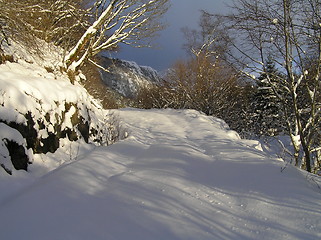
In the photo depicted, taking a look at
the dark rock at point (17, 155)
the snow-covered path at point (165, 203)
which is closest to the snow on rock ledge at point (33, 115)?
the dark rock at point (17, 155)

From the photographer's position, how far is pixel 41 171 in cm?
290

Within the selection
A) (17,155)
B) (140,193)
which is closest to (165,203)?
(140,193)

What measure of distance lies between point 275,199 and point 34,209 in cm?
215

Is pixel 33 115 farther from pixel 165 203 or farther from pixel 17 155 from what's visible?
pixel 165 203

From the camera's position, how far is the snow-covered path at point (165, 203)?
1.66 m

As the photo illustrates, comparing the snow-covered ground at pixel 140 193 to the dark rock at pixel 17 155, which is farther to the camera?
the dark rock at pixel 17 155

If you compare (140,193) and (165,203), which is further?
(140,193)

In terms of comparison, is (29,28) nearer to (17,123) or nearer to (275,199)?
(17,123)

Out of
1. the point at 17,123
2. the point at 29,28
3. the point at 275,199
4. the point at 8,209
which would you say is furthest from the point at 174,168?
the point at 29,28

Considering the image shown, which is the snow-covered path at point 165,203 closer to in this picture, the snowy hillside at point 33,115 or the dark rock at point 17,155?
the dark rock at point 17,155

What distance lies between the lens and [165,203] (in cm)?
207

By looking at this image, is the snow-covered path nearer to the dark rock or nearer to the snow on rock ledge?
the dark rock

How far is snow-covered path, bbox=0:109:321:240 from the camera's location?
1.66 m

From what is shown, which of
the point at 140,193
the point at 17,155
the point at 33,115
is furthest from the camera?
the point at 33,115
